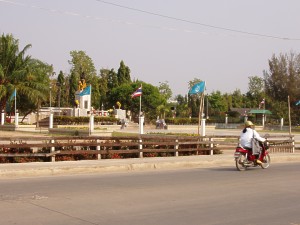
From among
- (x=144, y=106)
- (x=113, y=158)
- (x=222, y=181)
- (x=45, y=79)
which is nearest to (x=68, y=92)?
(x=144, y=106)

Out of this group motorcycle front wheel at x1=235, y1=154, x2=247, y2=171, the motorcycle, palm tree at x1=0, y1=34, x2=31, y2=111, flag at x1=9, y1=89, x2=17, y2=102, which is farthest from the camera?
palm tree at x1=0, y1=34, x2=31, y2=111

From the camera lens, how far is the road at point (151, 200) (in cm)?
809

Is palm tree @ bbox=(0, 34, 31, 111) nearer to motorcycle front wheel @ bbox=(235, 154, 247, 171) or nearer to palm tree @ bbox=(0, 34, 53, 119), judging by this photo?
palm tree @ bbox=(0, 34, 53, 119)

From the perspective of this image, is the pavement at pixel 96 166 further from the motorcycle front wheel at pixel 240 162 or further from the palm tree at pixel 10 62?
the palm tree at pixel 10 62

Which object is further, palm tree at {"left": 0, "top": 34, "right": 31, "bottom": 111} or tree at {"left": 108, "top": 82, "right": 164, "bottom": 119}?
tree at {"left": 108, "top": 82, "right": 164, "bottom": 119}

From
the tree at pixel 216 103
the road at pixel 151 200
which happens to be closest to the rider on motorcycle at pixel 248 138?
the road at pixel 151 200

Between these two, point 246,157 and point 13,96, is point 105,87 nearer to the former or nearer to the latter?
point 13,96

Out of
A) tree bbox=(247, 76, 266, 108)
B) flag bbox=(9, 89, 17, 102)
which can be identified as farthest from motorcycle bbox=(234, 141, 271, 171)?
tree bbox=(247, 76, 266, 108)

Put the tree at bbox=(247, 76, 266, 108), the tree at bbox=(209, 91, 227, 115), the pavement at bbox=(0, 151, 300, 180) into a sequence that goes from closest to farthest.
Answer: the pavement at bbox=(0, 151, 300, 180), the tree at bbox=(209, 91, 227, 115), the tree at bbox=(247, 76, 266, 108)

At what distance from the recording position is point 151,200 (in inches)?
392

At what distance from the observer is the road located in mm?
8094

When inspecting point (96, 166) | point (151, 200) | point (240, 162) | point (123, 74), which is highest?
point (123, 74)

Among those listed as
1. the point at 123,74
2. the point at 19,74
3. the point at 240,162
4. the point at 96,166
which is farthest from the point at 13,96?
the point at 123,74

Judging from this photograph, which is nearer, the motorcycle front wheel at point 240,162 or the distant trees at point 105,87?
the motorcycle front wheel at point 240,162
